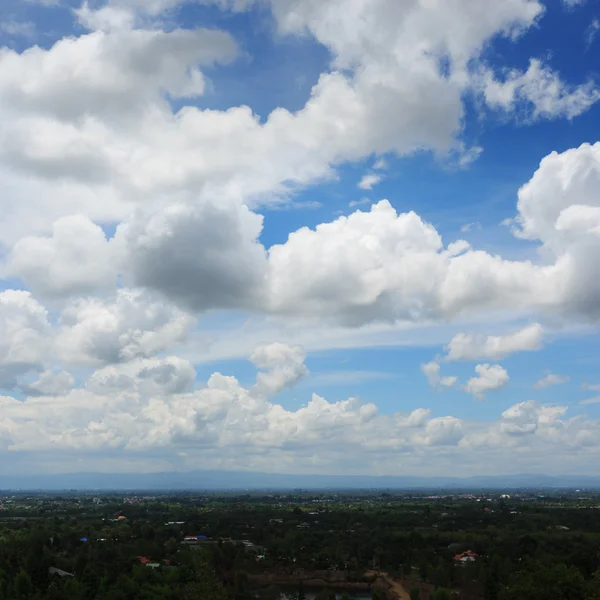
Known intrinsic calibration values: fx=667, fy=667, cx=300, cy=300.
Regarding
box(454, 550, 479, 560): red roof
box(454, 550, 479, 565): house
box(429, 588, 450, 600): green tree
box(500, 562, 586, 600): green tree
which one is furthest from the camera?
box(454, 550, 479, 560): red roof

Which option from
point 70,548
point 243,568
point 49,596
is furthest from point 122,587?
point 70,548

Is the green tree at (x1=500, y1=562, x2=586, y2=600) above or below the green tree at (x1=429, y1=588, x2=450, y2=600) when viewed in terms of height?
above

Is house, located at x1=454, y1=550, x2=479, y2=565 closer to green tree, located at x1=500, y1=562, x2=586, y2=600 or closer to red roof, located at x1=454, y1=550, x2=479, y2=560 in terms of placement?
red roof, located at x1=454, y1=550, x2=479, y2=560

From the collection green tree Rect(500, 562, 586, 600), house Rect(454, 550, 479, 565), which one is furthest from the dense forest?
house Rect(454, 550, 479, 565)

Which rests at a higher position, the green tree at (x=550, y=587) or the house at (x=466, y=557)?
the green tree at (x=550, y=587)

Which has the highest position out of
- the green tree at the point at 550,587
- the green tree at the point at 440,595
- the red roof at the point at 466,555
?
the green tree at the point at 550,587

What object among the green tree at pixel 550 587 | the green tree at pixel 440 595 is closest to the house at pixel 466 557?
the green tree at pixel 440 595

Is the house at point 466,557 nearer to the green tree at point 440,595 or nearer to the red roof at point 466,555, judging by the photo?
the red roof at point 466,555

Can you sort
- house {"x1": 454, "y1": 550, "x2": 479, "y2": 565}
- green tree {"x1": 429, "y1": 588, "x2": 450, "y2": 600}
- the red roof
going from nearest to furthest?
green tree {"x1": 429, "y1": 588, "x2": 450, "y2": 600}, house {"x1": 454, "y1": 550, "x2": 479, "y2": 565}, the red roof

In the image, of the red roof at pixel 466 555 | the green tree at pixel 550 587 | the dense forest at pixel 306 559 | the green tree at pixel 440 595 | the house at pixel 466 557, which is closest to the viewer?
the green tree at pixel 550 587
